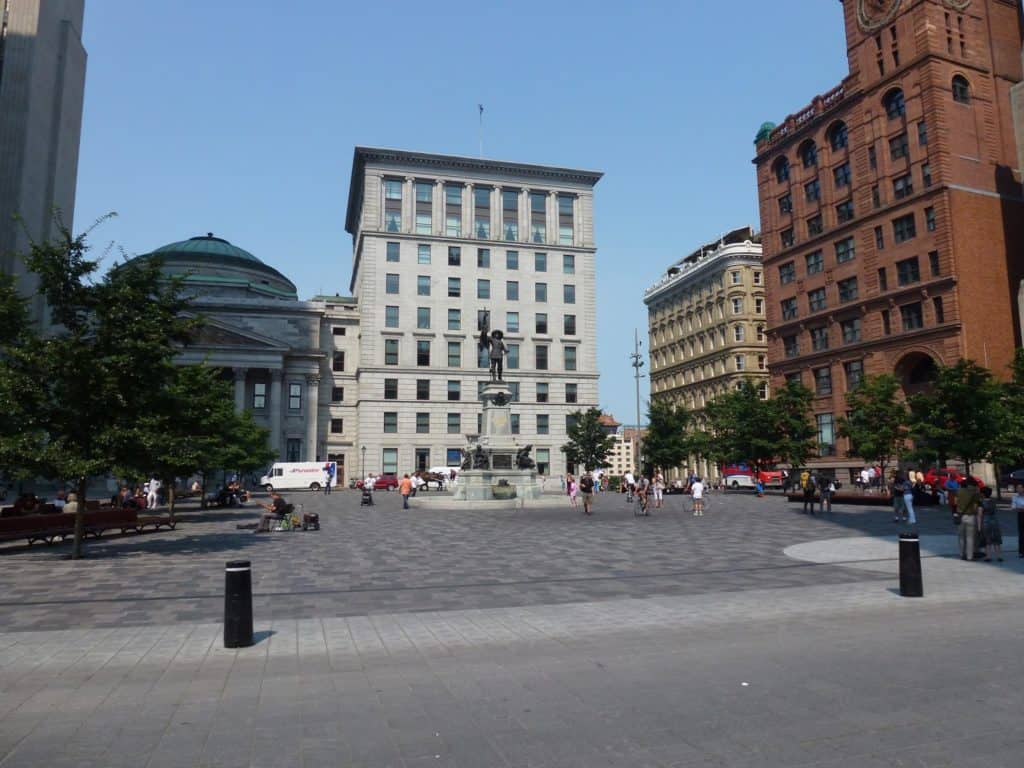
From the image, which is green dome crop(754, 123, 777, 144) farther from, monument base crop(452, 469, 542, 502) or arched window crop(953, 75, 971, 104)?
monument base crop(452, 469, 542, 502)

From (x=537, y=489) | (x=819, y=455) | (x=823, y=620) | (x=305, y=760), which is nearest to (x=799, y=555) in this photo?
(x=823, y=620)

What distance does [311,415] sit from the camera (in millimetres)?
80625

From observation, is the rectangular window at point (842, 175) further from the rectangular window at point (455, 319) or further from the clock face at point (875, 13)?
the rectangular window at point (455, 319)

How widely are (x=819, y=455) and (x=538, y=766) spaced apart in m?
61.8

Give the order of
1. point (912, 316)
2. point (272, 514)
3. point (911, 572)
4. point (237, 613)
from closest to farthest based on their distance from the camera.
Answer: point (237, 613)
point (911, 572)
point (272, 514)
point (912, 316)

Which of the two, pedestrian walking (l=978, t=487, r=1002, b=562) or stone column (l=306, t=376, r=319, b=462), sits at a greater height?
stone column (l=306, t=376, r=319, b=462)

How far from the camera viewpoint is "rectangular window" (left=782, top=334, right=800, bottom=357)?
66.1 metres

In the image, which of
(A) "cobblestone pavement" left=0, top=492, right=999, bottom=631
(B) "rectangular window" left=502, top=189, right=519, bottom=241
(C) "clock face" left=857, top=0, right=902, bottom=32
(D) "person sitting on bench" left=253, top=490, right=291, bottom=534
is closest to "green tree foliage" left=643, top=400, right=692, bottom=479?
(B) "rectangular window" left=502, top=189, right=519, bottom=241

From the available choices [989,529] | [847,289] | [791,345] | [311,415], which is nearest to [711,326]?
[791,345]

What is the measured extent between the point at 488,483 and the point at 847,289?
39669 millimetres

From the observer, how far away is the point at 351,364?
282 feet

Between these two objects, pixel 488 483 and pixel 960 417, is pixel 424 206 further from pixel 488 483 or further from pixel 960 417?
A: pixel 960 417

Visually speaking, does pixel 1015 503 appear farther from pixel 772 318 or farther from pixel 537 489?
pixel 772 318

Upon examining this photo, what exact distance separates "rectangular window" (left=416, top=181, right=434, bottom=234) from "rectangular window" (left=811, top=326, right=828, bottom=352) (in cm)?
4054
